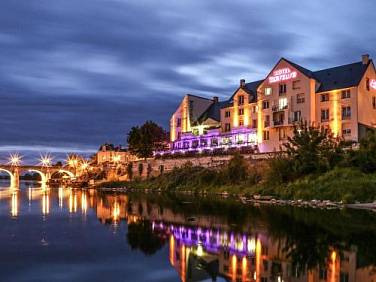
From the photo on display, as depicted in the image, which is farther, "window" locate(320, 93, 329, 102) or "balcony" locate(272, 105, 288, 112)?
"balcony" locate(272, 105, 288, 112)

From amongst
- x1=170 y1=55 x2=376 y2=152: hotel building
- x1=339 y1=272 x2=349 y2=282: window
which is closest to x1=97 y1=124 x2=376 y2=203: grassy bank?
x1=170 y1=55 x2=376 y2=152: hotel building

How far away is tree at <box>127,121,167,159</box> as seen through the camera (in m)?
102

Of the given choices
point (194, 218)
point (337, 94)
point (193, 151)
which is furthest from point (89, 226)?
point (193, 151)

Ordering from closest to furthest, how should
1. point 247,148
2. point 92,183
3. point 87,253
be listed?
point 87,253 → point 247,148 → point 92,183

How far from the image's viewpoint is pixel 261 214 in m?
37.7

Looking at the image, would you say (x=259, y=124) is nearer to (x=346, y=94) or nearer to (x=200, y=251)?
(x=346, y=94)

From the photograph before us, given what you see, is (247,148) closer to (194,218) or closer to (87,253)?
(194,218)

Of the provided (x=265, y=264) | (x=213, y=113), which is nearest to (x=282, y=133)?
(x=213, y=113)

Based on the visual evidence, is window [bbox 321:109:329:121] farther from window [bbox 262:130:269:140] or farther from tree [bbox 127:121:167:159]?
Result: tree [bbox 127:121:167:159]

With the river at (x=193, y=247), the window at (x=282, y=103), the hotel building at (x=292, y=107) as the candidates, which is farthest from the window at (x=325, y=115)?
the river at (x=193, y=247)

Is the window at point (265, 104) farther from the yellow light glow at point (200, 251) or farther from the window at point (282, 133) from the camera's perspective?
the yellow light glow at point (200, 251)

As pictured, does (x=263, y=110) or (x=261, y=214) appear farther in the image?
(x=263, y=110)

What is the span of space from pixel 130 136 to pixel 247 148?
1522 inches

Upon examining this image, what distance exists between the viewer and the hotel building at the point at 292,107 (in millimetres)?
64375
